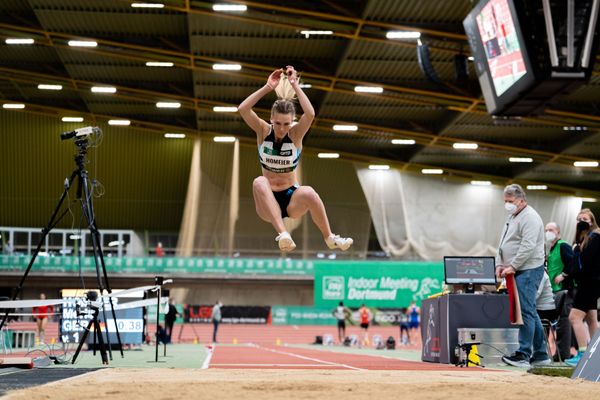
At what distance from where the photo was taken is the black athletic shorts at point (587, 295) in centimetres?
983

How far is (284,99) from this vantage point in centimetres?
807

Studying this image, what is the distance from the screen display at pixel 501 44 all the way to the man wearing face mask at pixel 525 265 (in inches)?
66.1

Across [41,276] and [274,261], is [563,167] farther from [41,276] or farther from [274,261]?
[41,276]

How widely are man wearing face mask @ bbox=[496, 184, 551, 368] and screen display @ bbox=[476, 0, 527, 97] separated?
168cm

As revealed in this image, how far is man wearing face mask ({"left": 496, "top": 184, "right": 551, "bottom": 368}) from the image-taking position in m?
9.62

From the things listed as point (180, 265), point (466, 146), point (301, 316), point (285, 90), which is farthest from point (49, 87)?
point (285, 90)

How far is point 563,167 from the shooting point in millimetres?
38312

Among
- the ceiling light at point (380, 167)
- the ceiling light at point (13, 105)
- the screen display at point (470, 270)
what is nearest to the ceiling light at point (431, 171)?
the ceiling light at point (380, 167)

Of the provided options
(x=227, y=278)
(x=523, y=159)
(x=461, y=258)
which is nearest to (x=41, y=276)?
(x=227, y=278)

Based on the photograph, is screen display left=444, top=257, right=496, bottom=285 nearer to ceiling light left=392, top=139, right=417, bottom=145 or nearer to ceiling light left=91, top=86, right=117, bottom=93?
ceiling light left=91, top=86, right=117, bottom=93

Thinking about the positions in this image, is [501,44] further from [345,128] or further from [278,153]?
[345,128]

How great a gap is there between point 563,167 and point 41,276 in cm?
2535

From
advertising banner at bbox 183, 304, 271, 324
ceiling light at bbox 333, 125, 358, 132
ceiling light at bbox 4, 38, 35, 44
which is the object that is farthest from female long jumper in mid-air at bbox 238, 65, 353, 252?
advertising banner at bbox 183, 304, 271, 324

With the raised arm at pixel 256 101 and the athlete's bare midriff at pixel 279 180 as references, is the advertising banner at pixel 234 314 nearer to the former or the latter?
the athlete's bare midriff at pixel 279 180
